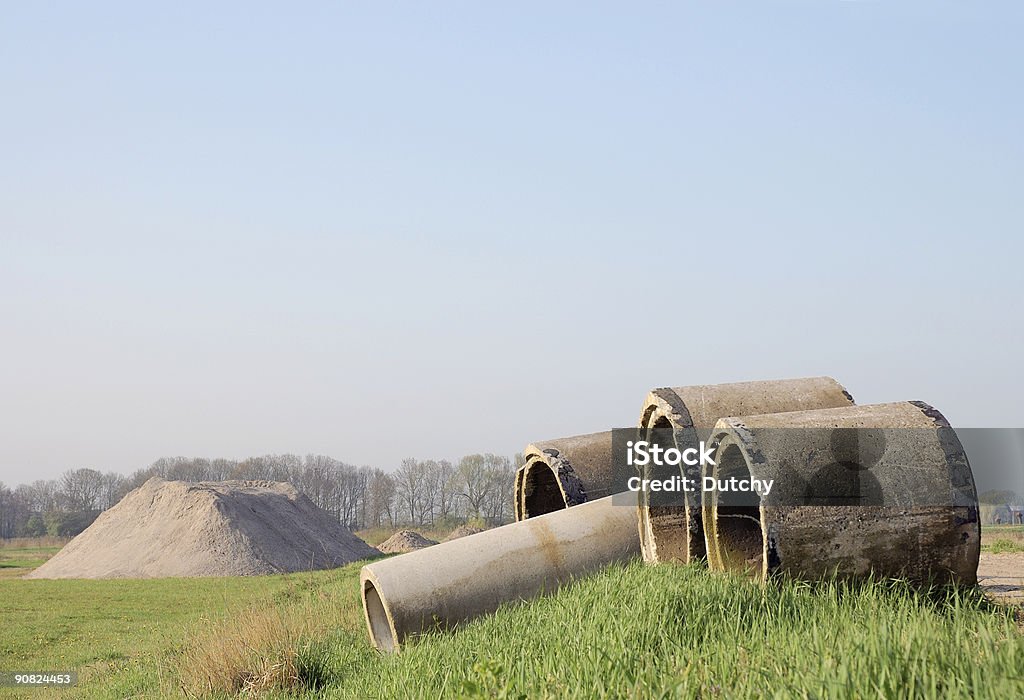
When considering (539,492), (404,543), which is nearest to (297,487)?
(404,543)

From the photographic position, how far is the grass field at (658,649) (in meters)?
4.00

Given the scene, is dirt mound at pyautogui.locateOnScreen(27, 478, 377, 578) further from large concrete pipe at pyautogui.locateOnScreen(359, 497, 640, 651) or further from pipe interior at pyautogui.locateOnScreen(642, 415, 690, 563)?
pipe interior at pyautogui.locateOnScreen(642, 415, 690, 563)

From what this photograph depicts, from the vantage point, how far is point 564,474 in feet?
41.5

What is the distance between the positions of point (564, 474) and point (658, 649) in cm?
745

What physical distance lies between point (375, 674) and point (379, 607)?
6.62 ft

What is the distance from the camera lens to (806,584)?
6.46 meters

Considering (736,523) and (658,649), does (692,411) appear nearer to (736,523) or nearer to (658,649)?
(736,523)

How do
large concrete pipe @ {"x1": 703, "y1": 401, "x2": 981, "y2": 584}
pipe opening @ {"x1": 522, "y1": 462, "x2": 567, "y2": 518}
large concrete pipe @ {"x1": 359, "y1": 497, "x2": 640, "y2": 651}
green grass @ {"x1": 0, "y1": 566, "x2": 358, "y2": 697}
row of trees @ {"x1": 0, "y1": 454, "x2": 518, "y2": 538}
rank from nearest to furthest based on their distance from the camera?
1. large concrete pipe @ {"x1": 703, "y1": 401, "x2": 981, "y2": 584}
2. large concrete pipe @ {"x1": 359, "y1": 497, "x2": 640, "y2": 651}
3. green grass @ {"x1": 0, "y1": 566, "x2": 358, "y2": 697}
4. pipe opening @ {"x1": 522, "y1": 462, "x2": 567, "y2": 518}
5. row of trees @ {"x1": 0, "y1": 454, "x2": 518, "y2": 538}

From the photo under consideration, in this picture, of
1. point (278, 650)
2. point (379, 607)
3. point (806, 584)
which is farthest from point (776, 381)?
point (278, 650)

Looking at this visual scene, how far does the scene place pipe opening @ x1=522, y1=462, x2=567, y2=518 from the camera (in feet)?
46.7

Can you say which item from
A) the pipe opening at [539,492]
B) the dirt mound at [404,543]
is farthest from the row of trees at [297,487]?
the pipe opening at [539,492]

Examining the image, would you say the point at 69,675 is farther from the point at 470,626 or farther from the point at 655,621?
the point at 655,621

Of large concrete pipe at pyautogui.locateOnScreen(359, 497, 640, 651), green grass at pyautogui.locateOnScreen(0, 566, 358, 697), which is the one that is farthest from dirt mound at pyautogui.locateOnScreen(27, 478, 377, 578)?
large concrete pipe at pyautogui.locateOnScreen(359, 497, 640, 651)

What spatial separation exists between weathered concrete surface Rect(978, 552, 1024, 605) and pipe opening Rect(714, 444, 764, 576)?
210cm
